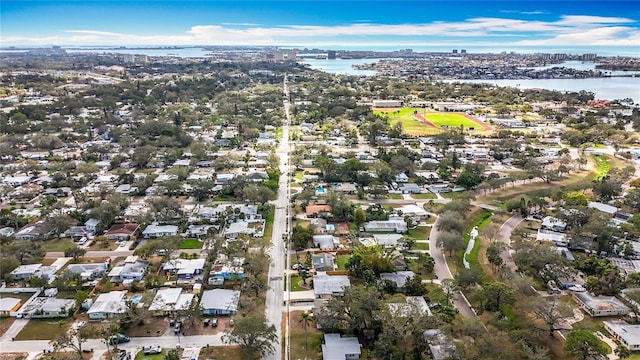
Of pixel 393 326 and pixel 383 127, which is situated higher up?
pixel 383 127

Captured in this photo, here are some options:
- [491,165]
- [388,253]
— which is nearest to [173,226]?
[388,253]

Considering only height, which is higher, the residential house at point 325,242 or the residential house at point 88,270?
the residential house at point 325,242

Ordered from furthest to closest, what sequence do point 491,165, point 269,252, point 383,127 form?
1. point 383,127
2. point 491,165
3. point 269,252

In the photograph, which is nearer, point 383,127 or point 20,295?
point 20,295

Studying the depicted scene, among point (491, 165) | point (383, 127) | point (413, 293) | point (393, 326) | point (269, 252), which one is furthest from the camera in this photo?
point (383, 127)

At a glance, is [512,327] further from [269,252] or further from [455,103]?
[455,103]

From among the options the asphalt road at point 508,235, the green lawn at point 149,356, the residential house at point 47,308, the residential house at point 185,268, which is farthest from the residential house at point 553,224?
the residential house at point 47,308

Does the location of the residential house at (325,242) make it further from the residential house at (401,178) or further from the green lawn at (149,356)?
the residential house at (401,178)
